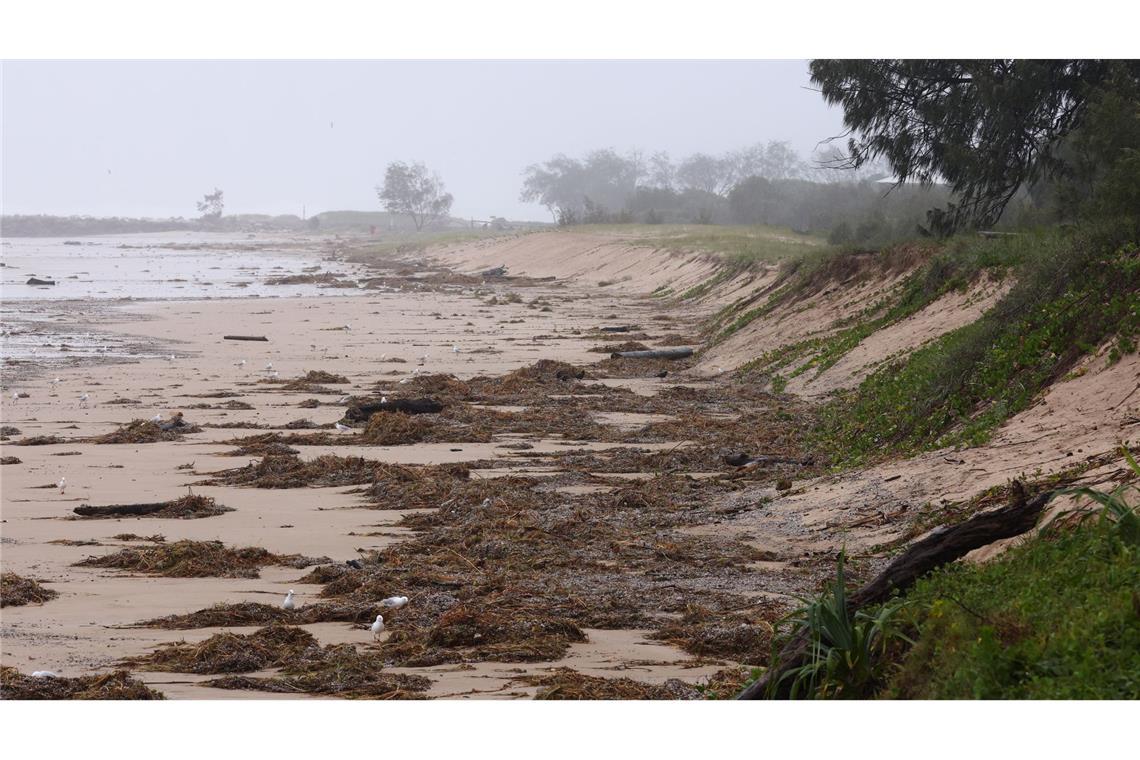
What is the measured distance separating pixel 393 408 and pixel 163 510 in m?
5.41

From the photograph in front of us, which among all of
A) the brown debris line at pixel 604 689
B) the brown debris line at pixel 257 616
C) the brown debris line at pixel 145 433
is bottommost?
the brown debris line at pixel 145 433

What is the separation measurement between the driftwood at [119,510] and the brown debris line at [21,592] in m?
2.31

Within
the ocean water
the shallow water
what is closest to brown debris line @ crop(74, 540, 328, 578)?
the ocean water

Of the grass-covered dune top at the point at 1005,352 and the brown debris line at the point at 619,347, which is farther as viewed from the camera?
the brown debris line at the point at 619,347

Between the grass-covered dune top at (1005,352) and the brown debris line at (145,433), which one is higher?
the grass-covered dune top at (1005,352)

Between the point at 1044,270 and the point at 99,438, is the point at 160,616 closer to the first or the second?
the point at 99,438

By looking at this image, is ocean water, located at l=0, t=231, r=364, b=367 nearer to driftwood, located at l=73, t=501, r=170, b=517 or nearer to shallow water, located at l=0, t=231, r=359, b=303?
shallow water, located at l=0, t=231, r=359, b=303

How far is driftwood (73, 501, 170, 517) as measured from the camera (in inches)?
417

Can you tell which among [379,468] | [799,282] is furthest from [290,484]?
[799,282]

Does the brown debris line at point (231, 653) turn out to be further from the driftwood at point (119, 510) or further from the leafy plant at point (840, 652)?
the driftwood at point (119, 510)

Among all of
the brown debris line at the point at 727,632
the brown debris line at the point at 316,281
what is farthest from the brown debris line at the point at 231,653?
the brown debris line at the point at 316,281

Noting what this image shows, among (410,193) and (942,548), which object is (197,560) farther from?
(410,193)

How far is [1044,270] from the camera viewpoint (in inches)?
508

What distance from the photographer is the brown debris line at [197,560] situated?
346 inches
